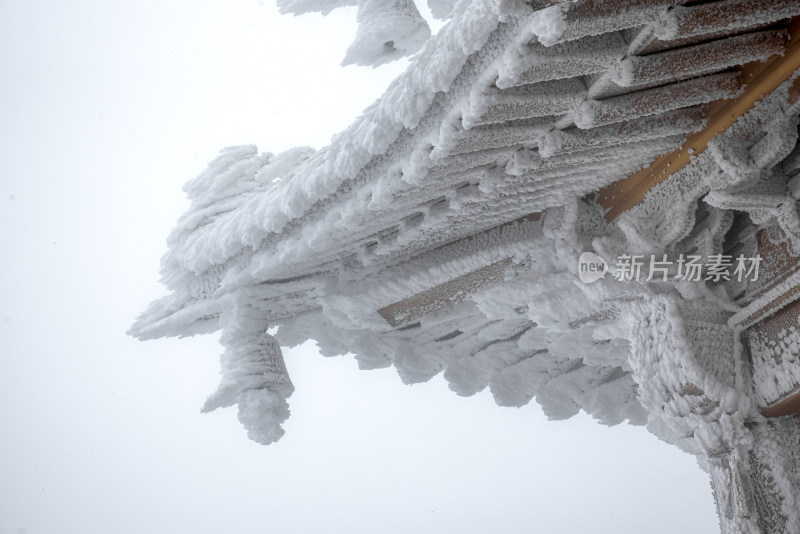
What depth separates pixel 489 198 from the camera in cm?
283

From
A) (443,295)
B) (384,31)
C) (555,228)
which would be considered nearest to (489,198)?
(555,228)

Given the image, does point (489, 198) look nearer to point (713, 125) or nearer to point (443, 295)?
point (713, 125)

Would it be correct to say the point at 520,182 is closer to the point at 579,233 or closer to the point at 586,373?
the point at 579,233

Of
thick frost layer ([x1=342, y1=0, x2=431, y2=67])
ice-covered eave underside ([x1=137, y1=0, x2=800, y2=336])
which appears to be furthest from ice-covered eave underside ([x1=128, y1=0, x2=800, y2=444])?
thick frost layer ([x1=342, y1=0, x2=431, y2=67])

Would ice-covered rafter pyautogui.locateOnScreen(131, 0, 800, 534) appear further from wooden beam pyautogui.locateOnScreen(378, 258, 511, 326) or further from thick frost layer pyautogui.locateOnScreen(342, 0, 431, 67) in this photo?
thick frost layer pyautogui.locateOnScreen(342, 0, 431, 67)

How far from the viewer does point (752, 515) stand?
2.81 metres

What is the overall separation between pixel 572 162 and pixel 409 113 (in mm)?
709

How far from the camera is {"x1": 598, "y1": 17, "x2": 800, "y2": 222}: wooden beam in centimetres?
226

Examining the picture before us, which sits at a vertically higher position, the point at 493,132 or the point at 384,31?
the point at 384,31

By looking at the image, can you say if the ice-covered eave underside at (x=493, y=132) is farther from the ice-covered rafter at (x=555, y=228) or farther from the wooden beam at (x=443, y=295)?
the wooden beam at (x=443, y=295)

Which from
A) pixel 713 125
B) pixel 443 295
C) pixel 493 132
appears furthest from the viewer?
pixel 443 295

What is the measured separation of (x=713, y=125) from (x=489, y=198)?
795 mm

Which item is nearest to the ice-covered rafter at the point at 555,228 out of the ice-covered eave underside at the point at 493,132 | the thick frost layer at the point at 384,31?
the ice-covered eave underside at the point at 493,132

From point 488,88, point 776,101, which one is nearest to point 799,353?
point 776,101
